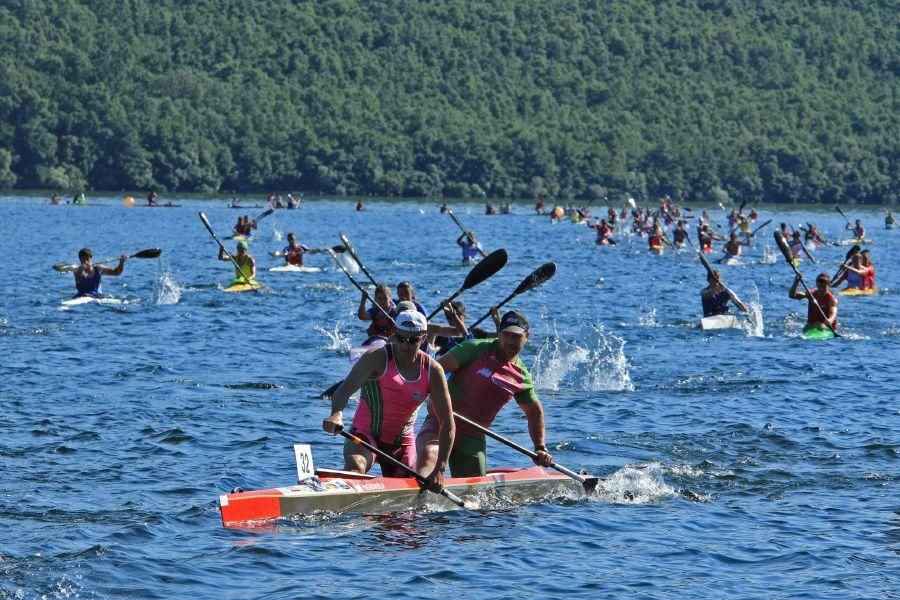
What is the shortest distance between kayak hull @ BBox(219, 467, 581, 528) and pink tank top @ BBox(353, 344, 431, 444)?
48cm

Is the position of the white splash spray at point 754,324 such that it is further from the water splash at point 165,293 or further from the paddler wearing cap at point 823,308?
the water splash at point 165,293

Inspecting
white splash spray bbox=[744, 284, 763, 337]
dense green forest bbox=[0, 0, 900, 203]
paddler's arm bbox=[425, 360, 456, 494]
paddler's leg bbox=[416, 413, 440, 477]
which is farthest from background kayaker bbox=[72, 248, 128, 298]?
dense green forest bbox=[0, 0, 900, 203]

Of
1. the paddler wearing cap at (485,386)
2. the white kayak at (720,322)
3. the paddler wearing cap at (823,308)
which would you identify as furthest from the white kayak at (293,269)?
the paddler wearing cap at (485,386)

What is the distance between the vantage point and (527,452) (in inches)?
533

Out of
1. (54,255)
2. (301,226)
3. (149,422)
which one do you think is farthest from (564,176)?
(149,422)

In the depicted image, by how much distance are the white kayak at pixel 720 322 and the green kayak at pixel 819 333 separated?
188cm

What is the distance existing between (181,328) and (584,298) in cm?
1282

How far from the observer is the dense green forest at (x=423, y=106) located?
14412 cm

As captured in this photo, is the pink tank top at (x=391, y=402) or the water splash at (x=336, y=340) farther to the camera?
the water splash at (x=336, y=340)

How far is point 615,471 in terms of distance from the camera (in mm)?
15781

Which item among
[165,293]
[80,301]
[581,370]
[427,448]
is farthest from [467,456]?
[165,293]

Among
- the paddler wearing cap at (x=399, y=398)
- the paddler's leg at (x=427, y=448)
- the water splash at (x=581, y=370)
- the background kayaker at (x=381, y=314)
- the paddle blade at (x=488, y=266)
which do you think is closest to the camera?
the paddler wearing cap at (x=399, y=398)

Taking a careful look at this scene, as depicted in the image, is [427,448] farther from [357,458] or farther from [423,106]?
[423,106]

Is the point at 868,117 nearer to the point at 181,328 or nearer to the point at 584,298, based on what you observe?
the point at 584,298
